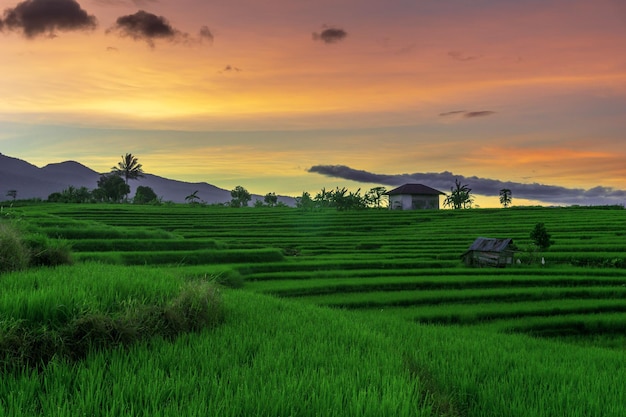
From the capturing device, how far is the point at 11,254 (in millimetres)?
8750

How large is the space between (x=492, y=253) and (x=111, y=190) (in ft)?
325

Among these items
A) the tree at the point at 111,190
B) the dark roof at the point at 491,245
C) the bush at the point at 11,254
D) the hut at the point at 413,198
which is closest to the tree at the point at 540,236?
the dark roof at the point at 491,245

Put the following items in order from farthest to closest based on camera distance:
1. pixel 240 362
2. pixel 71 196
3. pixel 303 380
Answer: pixel 71 196 → pixel 240 362 → pixel 303 380

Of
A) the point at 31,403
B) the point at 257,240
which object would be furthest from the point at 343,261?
the point at 31,403

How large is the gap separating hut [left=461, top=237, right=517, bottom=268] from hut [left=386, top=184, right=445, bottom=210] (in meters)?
53.3

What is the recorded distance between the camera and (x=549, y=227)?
4253 cm

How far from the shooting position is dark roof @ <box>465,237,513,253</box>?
25.3 m

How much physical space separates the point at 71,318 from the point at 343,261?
20.9 meters

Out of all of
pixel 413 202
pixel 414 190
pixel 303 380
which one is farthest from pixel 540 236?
pixel 414 190

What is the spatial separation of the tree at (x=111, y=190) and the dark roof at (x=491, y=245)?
97.4 meters

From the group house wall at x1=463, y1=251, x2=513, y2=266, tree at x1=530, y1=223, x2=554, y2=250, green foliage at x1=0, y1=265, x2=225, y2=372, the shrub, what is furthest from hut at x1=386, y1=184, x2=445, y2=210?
green foliage at x1=0, y1=265, x2=225, y2=372

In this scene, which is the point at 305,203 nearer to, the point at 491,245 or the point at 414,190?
the point at 414,190

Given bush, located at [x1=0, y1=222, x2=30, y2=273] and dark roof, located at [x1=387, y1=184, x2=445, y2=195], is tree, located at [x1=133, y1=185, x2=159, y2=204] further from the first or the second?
bush, located at [x1=0, y1=222, x2=30, y2=273]

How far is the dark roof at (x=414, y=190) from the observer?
80375mm
